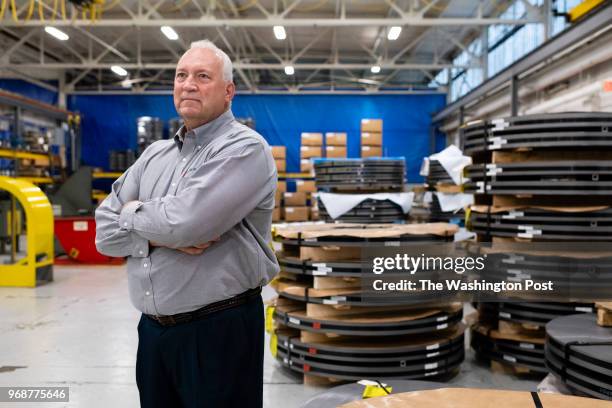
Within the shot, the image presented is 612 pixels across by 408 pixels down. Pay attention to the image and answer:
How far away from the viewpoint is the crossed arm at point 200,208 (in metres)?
1.85

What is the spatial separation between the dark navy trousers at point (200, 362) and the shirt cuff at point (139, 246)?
28cm

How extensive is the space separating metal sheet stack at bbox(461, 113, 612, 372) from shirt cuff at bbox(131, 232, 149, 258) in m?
2.92

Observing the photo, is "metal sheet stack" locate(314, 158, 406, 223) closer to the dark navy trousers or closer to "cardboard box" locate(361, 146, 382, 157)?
the dark navy trousers

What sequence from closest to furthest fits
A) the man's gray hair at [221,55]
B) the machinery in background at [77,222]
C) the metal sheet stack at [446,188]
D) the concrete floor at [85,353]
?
the man's gray hair at [221,55] → the concrete floor at [85,353] → the metal sheet stack at [446,188] → the machinery in background at [77,222]

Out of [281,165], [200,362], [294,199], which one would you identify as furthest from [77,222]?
[200,362]

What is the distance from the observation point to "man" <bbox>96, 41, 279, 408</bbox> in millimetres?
1896

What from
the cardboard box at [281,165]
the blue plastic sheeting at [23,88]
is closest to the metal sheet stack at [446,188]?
the cardboard box at [281,165]

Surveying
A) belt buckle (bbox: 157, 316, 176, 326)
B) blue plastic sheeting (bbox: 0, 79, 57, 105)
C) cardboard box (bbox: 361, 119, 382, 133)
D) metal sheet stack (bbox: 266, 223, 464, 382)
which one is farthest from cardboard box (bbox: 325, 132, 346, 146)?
belt buckle (bbox: 157, 316, 176, 326)

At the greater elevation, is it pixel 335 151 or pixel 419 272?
pixel 335 151

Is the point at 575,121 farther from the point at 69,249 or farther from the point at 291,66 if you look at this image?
the point at 291,66

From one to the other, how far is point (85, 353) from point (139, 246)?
3130 millimetres

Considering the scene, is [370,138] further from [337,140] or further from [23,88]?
[23,88]

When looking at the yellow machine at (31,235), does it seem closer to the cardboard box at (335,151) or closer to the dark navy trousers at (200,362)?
the dark navy trousers at (200,362)

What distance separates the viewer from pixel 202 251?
195cm
